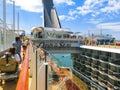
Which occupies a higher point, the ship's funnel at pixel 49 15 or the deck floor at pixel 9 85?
the ship's funnel at pixel 49 15

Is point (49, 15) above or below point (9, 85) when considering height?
above

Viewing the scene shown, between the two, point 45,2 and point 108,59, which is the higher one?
point 45,2

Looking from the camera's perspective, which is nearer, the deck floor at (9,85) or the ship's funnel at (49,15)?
the deck floor at (9,85)

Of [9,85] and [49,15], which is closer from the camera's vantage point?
[9,85]

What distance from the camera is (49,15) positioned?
304 ft

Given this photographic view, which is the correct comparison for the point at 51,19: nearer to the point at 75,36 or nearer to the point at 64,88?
the point at 75,36

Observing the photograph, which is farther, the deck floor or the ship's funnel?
the ship's funnel

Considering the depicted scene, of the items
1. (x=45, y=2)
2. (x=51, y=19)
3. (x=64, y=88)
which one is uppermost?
(x=45, y=2)

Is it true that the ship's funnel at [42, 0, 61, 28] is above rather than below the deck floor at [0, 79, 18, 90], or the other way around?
above

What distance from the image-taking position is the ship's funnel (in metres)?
91.2

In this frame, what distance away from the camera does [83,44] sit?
150 ft

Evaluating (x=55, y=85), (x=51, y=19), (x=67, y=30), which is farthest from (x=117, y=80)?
(x=51, y=19)

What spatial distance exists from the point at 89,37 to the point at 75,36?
25.5 feet

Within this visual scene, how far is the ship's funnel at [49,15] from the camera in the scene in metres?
91.2
